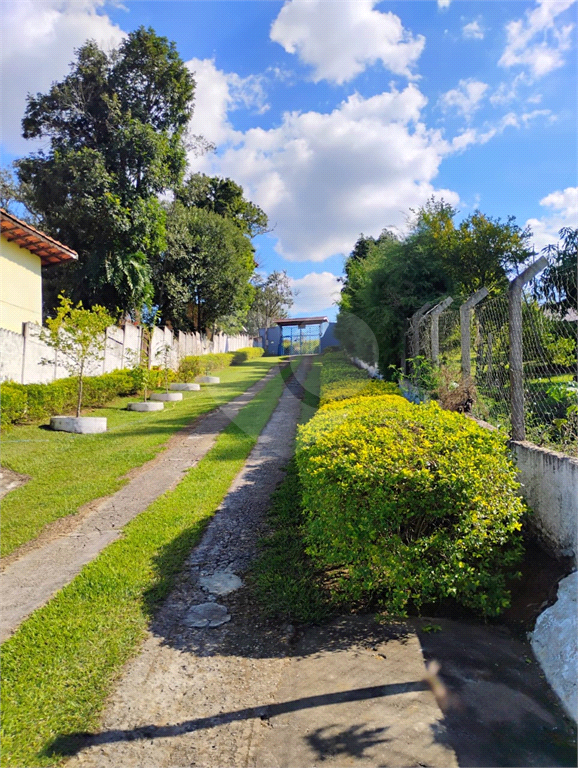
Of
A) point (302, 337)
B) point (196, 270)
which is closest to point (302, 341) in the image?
point (302, 337)

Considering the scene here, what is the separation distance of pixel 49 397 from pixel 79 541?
7.21 metres

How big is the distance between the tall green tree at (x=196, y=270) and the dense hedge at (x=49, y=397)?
12715 mm

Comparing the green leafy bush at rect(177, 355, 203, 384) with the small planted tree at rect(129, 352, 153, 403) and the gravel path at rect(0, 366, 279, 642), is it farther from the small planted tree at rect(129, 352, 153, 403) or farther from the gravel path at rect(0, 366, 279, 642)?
the gravel path at rect(0, 366, 279, 642)

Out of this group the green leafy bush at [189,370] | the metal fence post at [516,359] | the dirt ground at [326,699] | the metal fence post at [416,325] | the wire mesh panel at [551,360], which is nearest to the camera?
the dirt ground at [326,699]

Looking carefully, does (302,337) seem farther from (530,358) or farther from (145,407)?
(530,358)

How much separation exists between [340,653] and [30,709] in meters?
1.62

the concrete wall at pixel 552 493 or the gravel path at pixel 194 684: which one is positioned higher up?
the concrete wall at pixel 552 493

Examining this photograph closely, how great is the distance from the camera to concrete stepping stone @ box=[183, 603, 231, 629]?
3.42 metres

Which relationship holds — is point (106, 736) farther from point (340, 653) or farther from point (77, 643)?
point (340, 653)

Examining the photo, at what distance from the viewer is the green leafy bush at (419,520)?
3201 millimetres

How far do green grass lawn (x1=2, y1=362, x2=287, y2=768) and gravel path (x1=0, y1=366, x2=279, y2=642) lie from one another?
0.48 feet

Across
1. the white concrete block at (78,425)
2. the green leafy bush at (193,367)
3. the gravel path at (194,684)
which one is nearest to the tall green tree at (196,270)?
the green leafy bush at (193,367)

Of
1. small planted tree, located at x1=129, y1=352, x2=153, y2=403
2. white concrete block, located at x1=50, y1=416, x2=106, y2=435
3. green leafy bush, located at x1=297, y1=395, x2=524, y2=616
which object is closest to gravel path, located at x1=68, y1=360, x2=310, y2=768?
green leafy bush, located at x1=297, y1=395, x2=524, y2=616

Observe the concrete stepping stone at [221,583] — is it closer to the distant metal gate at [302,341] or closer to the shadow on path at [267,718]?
the shadow on path at [267,718]
